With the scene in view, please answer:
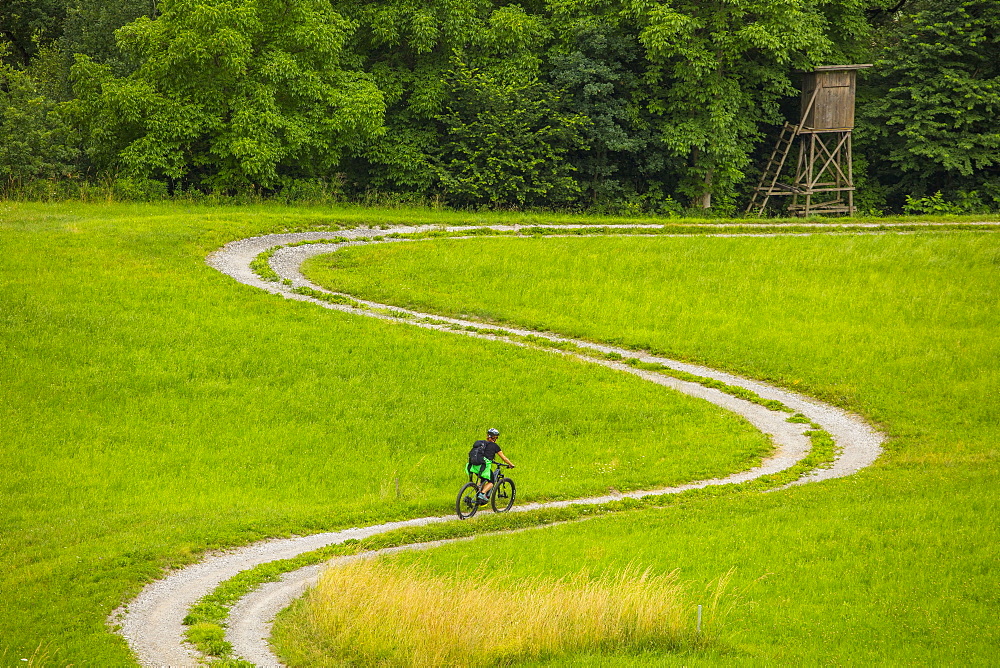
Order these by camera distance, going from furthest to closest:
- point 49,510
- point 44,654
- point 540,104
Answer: point 540,104 < point 49,510 < point 44,654

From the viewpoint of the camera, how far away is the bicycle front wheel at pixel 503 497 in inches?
753

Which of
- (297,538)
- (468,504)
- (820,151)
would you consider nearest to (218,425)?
(297,538)

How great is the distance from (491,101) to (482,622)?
39143 millimetres

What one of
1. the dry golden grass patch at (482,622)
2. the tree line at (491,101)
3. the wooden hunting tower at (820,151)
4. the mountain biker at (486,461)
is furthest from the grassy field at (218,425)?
the wooden hunting tower at (820,151)

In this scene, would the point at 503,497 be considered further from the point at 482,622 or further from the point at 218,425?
the point at 218,425

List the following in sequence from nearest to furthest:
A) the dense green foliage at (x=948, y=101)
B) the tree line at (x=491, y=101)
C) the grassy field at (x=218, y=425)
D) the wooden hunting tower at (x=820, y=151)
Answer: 1. the grassy field at (x=218, y=425)
2. the tree line at (x=491, y=101)
3. the dense green foliage at (x=948, y=101)
4. the wooden hunting tower at (x=820, y=151)

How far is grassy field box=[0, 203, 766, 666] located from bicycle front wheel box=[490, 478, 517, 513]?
99 cm

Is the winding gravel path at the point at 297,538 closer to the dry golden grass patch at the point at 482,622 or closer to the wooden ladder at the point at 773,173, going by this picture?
the dry golden grass patch at the point at 482,622

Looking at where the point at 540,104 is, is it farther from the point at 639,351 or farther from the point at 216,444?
the point at 216,444

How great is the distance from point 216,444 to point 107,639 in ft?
32.3

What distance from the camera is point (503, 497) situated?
19391mm

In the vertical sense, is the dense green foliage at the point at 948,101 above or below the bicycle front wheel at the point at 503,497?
above

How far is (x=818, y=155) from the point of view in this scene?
172 ft

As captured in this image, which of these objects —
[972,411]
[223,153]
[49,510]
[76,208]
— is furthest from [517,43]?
[49,510]
